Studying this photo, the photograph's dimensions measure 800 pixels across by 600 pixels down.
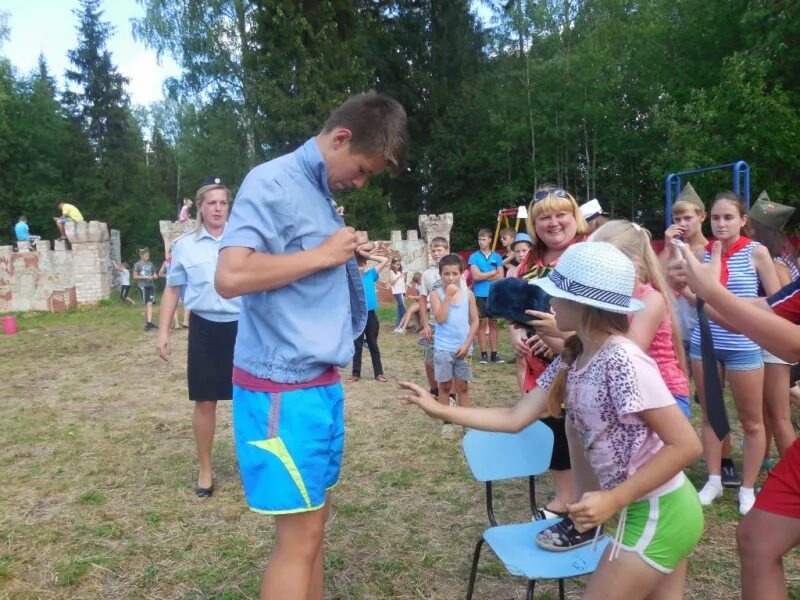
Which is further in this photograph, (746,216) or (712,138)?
(712,138)

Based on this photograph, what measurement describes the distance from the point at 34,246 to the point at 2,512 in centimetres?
1892

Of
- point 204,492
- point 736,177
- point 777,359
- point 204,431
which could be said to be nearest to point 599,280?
point 777,359

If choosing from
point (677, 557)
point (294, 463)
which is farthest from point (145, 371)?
point (677, 557)

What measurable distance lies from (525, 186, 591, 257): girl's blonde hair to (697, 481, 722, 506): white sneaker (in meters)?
1.87

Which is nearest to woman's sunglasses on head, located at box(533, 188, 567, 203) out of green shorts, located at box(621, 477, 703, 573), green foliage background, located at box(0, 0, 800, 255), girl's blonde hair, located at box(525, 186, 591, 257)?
girl's blonde hair, located at box(525, 186, 591, 257)

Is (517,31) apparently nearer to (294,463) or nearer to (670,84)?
(670,84)

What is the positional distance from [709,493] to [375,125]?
10.5 ft

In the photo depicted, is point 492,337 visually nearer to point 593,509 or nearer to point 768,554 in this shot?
point 768,554

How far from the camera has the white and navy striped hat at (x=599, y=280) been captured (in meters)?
1.78

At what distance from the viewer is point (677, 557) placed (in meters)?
1.76

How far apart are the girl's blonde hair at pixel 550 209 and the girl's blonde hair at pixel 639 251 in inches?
22.6

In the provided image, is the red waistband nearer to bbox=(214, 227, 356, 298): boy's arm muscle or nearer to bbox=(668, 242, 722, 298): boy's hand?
bbox=(214, 227, 356, 298): boy's arm muscle

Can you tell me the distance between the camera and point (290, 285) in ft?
6.26

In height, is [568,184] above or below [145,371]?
above
